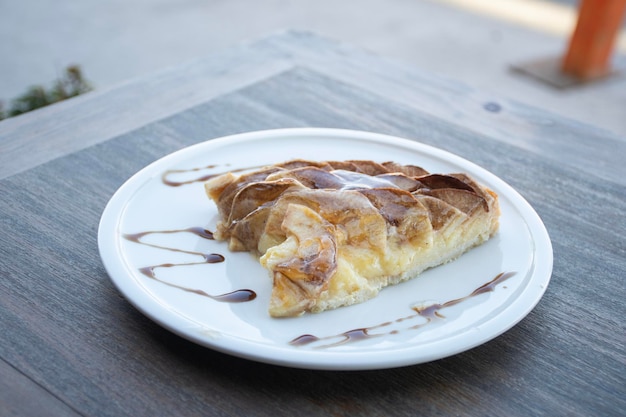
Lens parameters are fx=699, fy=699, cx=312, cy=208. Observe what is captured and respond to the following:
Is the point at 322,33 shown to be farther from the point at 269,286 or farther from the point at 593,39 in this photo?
the point at 269,286

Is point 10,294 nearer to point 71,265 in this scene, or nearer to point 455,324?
point 71,265

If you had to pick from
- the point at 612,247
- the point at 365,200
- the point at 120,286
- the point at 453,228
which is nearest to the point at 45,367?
the point at 120,286

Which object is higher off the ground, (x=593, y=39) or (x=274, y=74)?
(x=274, y=74)

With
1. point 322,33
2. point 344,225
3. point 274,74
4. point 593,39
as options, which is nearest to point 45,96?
point 274,74

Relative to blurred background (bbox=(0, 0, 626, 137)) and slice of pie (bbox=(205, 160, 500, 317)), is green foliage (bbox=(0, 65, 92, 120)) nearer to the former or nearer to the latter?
slice of pie (bbox=(205, 160, 500, 317))

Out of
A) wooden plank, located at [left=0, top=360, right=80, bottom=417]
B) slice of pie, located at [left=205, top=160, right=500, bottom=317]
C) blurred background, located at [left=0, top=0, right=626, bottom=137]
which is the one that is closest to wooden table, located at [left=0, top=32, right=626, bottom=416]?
wooden plank, located at [left=0, top=360, right=80, bottom=417]

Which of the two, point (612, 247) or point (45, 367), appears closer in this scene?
point (45, 367)

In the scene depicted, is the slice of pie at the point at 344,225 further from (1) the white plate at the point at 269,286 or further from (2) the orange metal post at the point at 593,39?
(2) the orange metal post at the point at 593,39
